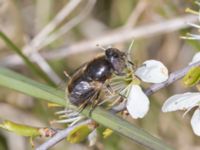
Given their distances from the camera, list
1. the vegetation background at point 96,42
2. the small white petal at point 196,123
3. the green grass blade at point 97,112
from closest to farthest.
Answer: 1. the green grass blade at point 97,112
2. the small white petal at point 196,123
3. the vegetation background at point 96,42

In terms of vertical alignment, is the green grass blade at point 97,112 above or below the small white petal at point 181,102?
above

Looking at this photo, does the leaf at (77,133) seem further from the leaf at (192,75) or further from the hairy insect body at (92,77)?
the leaf at (192,75)

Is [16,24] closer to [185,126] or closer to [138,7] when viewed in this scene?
[138,7]

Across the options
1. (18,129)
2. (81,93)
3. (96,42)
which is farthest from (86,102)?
(96,42)

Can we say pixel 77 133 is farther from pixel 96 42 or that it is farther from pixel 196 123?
pixel 96 42

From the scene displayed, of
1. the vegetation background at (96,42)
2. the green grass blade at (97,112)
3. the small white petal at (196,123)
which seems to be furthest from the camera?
the vegetation background at (96,42)

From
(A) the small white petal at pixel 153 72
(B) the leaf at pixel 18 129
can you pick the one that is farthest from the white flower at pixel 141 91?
(B) the leaf at pixel 18 129

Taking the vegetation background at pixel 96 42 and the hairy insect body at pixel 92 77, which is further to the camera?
the vegetation background at pixel 96 42

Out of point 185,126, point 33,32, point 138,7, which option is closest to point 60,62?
point 33,32
